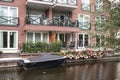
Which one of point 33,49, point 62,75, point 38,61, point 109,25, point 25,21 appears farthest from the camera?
point 25,21

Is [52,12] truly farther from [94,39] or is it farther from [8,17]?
[94,39]

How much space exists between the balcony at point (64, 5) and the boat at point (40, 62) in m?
8.87

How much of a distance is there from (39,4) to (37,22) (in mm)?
2309

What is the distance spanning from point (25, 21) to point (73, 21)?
7244 mm

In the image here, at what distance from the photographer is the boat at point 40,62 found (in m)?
18.1

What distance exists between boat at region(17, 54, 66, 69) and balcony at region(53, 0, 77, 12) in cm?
887

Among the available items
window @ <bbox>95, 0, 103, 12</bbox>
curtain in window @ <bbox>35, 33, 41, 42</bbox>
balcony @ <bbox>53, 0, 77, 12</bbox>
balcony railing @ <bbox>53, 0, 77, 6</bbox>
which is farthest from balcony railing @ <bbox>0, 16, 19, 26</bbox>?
window @ <bbox>95, 0, 103, 12</bbox>

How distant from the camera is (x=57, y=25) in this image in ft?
84.0

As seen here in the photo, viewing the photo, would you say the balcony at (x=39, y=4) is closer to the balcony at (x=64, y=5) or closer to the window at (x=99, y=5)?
the balcony at (x=64, y=5)

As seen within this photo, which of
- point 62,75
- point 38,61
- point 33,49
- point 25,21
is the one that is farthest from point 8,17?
point 62,75

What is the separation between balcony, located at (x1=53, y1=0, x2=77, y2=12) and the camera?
25.8 m

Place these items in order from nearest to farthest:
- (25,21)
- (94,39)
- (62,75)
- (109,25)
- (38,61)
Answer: (109,25)
(94,39)
(62,75)
(38,61)
(25,21)

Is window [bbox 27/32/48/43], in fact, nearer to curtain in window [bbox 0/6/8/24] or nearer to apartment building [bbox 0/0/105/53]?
apartment building [bbox 0/0/105/53]

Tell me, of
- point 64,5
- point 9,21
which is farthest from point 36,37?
point 64,5
